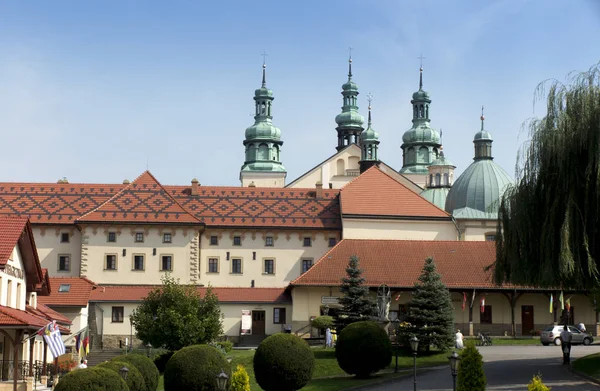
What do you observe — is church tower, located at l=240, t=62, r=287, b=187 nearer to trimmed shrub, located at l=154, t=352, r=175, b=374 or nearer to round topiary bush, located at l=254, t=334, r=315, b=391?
Result: trimmed shrub, located at l=154, t=352, r=175, b=374

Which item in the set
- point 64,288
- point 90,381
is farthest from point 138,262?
point 90,381

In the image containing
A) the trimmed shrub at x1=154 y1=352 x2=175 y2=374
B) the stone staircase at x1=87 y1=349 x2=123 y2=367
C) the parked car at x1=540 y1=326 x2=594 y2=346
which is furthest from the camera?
the stone staircase at x1=87 y1=349 x2=123 y2=367

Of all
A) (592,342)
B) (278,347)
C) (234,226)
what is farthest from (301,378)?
(234,226)

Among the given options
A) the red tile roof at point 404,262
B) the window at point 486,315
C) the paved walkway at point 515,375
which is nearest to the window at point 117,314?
the red tile roof at point 404,262

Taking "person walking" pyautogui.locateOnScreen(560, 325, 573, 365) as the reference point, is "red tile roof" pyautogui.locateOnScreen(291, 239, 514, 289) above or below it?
above

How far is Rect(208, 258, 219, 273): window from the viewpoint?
74.0m

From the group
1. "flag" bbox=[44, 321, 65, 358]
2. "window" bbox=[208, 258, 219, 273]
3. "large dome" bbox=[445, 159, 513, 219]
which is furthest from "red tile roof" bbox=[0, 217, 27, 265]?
"large dome" bbox=[445, 159, 513, 219]

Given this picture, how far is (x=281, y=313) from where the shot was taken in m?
66.7

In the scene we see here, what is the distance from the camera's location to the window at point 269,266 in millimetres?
74125

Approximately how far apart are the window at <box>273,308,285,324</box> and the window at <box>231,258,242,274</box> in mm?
8123

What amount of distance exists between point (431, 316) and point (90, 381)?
24176mm

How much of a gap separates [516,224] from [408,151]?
291 feet

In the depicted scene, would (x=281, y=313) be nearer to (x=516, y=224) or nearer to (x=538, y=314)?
(x=538, y=314)

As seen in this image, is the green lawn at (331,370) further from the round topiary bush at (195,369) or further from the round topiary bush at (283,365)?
the round topiary bush at (195,369)
